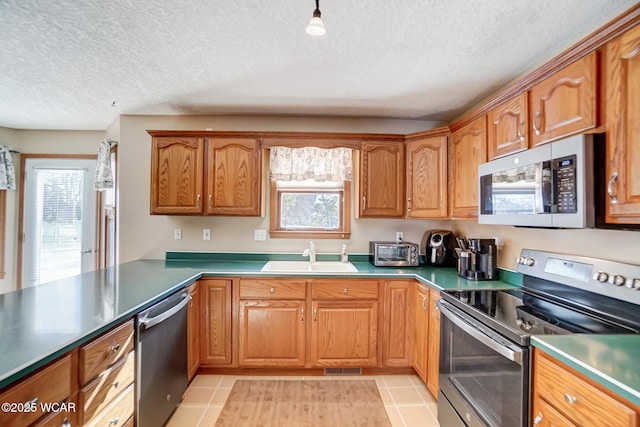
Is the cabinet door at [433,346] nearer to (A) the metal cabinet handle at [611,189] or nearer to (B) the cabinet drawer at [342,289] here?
(B) the cabinet drawer at [342,289]

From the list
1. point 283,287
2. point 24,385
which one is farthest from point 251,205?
point 24,385

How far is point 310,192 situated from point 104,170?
2.11m

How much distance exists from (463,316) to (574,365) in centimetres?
60

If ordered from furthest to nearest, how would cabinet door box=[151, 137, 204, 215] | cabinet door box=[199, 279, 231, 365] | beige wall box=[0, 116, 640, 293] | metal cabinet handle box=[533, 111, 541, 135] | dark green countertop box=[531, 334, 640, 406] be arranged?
beige wall box=[0, 116, 640, 293] < cabinet door box=[151, 137, 204, 215] < cabinet door box=[199, 279, 231, 365] < metal cabinet handle box=[533, 111, 541, 135] < dark green countertop box=[531, 334, 640, 406]

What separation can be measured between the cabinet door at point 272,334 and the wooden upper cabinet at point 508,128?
1784 mm

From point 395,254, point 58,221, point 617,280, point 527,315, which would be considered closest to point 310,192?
point 395,254

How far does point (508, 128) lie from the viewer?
1712 millimetres

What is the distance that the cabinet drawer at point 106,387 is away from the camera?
1.14 m

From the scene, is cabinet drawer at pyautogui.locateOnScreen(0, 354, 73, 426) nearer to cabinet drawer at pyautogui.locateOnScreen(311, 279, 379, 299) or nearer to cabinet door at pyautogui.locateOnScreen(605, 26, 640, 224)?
cabinet drawer at pyautogui.locateOnScreen(311, 279, 379, 299)

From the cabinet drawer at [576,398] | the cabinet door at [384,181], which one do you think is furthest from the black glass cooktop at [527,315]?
the cabinet door at [384,181]

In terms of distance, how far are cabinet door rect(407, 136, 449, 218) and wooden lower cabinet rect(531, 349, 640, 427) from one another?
149 cm

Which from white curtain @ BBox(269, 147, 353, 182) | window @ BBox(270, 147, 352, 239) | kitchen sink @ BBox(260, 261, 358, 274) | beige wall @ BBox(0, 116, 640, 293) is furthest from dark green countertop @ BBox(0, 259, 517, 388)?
white curtain @ BBox(269, 147, 353, 182)

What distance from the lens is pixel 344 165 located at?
283cm

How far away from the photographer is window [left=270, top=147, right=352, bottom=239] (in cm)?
281
